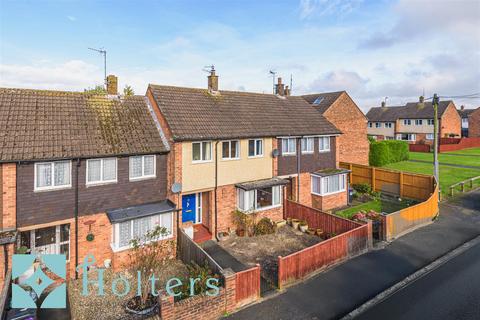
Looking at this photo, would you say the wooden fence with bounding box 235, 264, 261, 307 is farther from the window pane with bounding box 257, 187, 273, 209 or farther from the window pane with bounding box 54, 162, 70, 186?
the window pane with bounding box 54, 162, 70, 186

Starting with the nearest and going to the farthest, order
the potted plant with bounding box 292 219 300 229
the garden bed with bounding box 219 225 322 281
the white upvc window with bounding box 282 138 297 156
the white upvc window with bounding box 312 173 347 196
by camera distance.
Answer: the garden bed with bounding box 219 225 322 281, the potted plant with bounding box 292 219 300 229, the white upvc window with bounding box 282 138 297 156, the white upvc window with bounding box 312 173 347 196

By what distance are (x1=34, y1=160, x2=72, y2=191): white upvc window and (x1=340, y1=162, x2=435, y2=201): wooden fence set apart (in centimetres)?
2141

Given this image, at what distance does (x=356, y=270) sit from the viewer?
12266mm

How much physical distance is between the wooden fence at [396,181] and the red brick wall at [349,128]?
4558mm

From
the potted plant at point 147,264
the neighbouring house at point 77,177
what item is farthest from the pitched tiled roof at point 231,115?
the potted plant at point 147,264

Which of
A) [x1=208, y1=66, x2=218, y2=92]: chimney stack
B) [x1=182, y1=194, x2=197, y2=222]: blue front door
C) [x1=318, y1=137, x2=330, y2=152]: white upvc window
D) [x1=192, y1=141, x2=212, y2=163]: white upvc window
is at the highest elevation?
[x1=208, y1=66, x2=218, y2=92]: chimney stack

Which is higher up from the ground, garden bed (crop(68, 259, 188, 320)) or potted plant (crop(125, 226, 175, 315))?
potted plant (crop(125, 226, 175, 315))

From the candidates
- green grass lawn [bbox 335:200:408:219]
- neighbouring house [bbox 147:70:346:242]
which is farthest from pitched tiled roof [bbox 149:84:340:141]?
green grass lawn [bbox 335:200:408:219]

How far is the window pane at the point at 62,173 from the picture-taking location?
38.9ft

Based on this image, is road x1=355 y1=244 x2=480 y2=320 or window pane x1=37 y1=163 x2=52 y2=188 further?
window pane x1=37 y1=163 x2=52 y2=188

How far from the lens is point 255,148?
690 inches

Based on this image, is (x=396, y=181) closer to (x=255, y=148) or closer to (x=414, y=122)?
(x=255, y=148)

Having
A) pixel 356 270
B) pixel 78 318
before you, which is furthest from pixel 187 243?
pixel 356 270

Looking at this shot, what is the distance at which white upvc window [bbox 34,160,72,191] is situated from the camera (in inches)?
453
